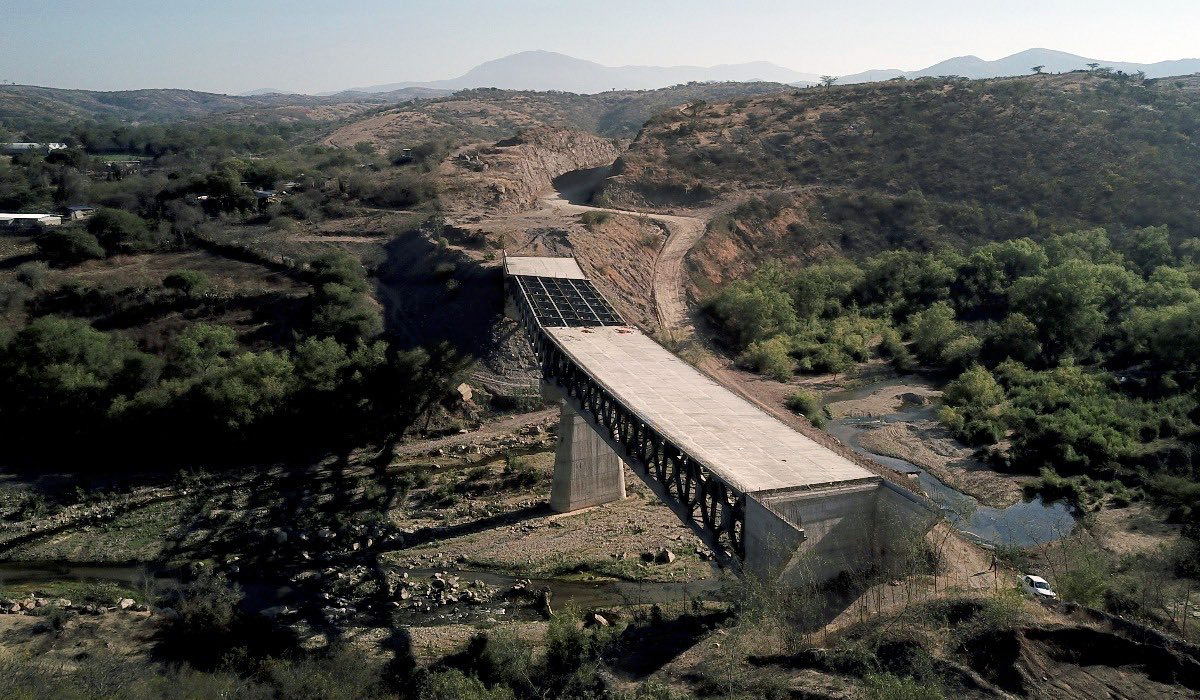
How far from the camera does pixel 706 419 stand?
2438 cm

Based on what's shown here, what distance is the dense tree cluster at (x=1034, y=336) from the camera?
1417 inches

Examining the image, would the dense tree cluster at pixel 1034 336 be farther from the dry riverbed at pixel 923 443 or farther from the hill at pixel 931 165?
the hill at pixel 931 165

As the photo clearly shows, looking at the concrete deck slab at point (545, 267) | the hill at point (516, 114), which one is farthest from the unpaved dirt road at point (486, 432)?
the hill at point (516, 114)

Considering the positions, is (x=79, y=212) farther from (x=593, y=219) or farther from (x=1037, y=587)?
(x=1037, y=587)

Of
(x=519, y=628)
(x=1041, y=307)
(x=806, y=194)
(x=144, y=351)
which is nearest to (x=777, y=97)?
(x=806, y=194)

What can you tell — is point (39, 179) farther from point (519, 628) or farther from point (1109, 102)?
point (1109, 102)

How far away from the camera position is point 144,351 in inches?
1724

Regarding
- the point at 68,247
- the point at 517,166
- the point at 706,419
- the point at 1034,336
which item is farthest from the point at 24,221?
the point at 1034,336

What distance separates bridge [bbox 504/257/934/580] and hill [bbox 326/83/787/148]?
2677 inches

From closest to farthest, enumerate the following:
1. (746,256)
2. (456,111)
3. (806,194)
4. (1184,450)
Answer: (1184,450)
(746,256)
(806,194)
(456,111)

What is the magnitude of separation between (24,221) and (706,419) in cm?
6043

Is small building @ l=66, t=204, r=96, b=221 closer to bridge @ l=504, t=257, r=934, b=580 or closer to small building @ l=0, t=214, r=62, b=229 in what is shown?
small building @ l=0, t=214, r=62, b=229

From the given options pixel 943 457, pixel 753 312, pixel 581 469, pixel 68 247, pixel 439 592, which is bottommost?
pixel 439 592

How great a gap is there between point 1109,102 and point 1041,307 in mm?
45299
